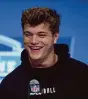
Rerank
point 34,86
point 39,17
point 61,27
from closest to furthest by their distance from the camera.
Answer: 1. point 39,17
2. point 34,86
3. point 61,27

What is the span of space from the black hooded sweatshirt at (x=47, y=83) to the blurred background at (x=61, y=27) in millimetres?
575

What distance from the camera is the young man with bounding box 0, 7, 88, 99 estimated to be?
144 cm

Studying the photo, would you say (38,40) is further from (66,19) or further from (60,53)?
(66,19)

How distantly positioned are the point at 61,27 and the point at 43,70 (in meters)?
0.70

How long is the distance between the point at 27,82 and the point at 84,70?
27 centimetres

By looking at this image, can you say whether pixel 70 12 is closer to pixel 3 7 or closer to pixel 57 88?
pixel 3 7

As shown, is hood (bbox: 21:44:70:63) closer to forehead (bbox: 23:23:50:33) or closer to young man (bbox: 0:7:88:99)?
young man (bbox: 0:7:88:99)

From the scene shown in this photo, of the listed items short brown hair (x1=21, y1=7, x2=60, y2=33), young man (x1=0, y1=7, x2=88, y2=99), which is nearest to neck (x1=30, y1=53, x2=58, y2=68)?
young man (x1=0, y1=7, x2=88, y2=99)

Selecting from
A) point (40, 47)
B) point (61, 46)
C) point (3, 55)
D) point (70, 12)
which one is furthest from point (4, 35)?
point (40, 47)

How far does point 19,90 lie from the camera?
1538 mm

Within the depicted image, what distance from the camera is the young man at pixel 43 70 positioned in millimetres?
1439

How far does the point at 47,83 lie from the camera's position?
1550 millimetres

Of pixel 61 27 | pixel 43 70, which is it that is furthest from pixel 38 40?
pixel 61 27

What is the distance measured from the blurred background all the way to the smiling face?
68 centimetres
